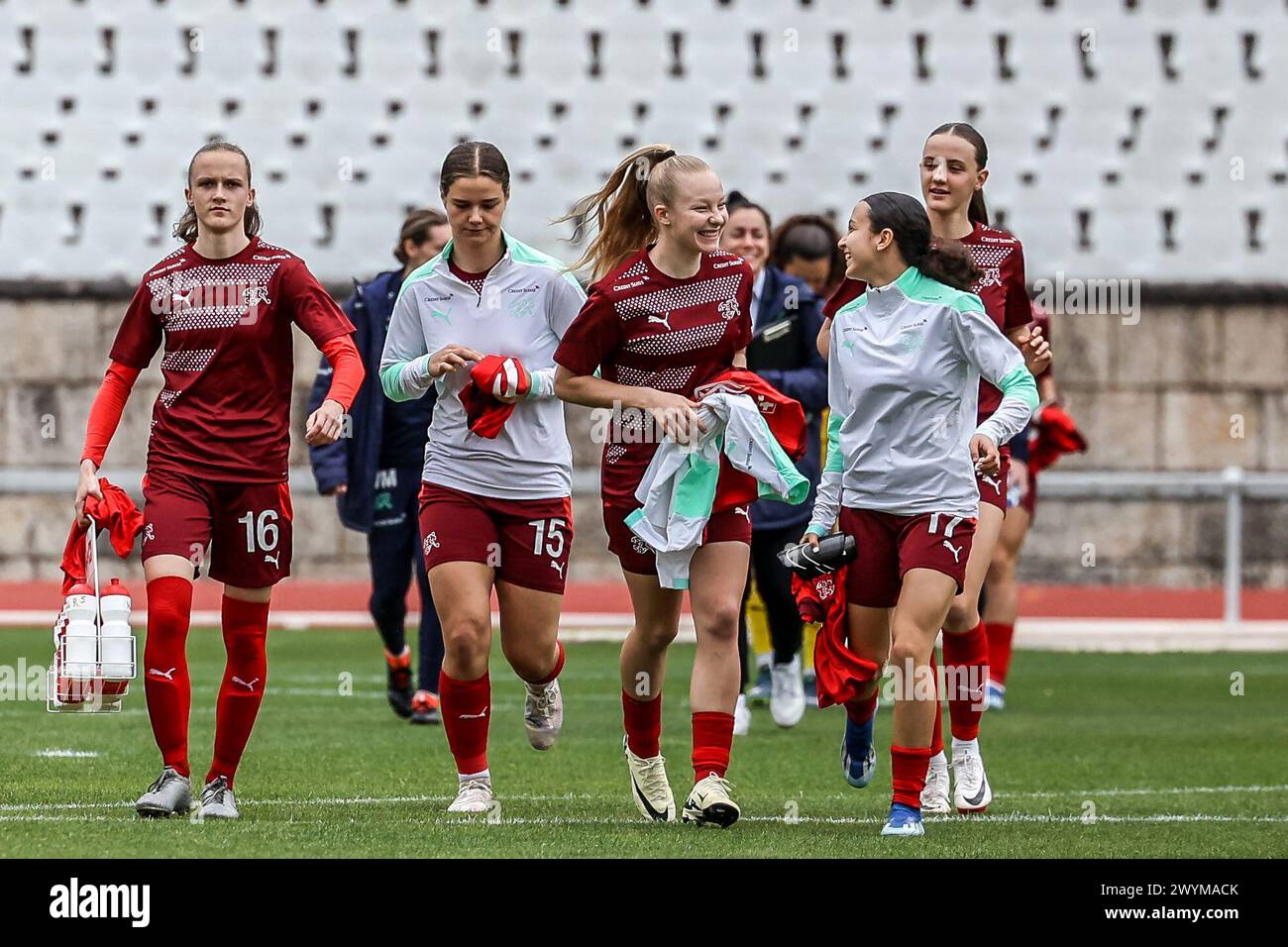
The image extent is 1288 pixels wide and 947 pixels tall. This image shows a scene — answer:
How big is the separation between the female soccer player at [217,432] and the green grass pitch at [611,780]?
12.4 inches

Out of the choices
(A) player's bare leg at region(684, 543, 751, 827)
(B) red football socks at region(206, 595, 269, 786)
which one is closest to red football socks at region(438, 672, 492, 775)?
(B) red football socks at region(206, 595, 269, 786)

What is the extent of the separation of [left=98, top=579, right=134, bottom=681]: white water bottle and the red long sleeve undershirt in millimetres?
374

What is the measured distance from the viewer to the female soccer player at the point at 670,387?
6121mm

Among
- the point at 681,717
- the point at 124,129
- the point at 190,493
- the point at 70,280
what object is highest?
the point at 124,129

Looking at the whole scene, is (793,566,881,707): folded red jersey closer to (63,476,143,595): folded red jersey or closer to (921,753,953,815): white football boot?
(921,753,953,815): white football boot

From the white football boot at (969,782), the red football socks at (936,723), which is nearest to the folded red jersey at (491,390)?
the red football socks at (936,723)

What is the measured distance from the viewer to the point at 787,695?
947 cm

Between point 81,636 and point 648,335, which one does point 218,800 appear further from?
point 648,335

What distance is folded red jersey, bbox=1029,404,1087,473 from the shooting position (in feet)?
33.9

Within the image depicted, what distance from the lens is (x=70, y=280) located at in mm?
20875

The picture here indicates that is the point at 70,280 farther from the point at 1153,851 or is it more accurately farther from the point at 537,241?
the point at 1153,851

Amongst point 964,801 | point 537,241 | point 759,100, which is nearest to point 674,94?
point 759,100

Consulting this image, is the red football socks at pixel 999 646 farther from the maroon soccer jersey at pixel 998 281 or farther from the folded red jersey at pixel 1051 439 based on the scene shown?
the maroon soccer jersey at pixel 998 281
